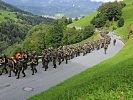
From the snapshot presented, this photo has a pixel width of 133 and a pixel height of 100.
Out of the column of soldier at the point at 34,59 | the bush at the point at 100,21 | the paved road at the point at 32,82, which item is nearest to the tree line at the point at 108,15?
the bush at the point at 100,21

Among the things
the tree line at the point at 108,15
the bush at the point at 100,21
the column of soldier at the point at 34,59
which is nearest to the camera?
the column of soldier at the point at 34,59

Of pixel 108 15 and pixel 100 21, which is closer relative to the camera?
pixel 100 21

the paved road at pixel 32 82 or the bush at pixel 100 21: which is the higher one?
the bush at pixel 100 21

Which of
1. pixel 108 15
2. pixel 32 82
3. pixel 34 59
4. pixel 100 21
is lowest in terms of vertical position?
pixel 32 82

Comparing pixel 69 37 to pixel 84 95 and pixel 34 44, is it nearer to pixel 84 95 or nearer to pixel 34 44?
pixel 34 44

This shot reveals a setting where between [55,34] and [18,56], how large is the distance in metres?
99.5

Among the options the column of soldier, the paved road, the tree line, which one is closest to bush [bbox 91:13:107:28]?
the tree line

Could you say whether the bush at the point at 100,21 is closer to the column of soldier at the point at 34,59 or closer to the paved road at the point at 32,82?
the column of soldier at the point at 34,59

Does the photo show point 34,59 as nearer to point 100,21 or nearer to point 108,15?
point 100,21

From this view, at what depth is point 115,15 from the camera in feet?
565

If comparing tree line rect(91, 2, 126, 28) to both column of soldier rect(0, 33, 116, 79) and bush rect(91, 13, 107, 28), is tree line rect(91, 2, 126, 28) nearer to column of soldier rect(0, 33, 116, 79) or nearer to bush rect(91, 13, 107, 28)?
bush rect(91, 13, 107, 28)

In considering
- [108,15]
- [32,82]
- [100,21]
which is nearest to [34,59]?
[32,82]

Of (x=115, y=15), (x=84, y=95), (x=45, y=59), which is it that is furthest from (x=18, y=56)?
(x=115, y=15)

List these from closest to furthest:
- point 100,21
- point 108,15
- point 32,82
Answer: point 32,82
point 100,21
point 108,15
